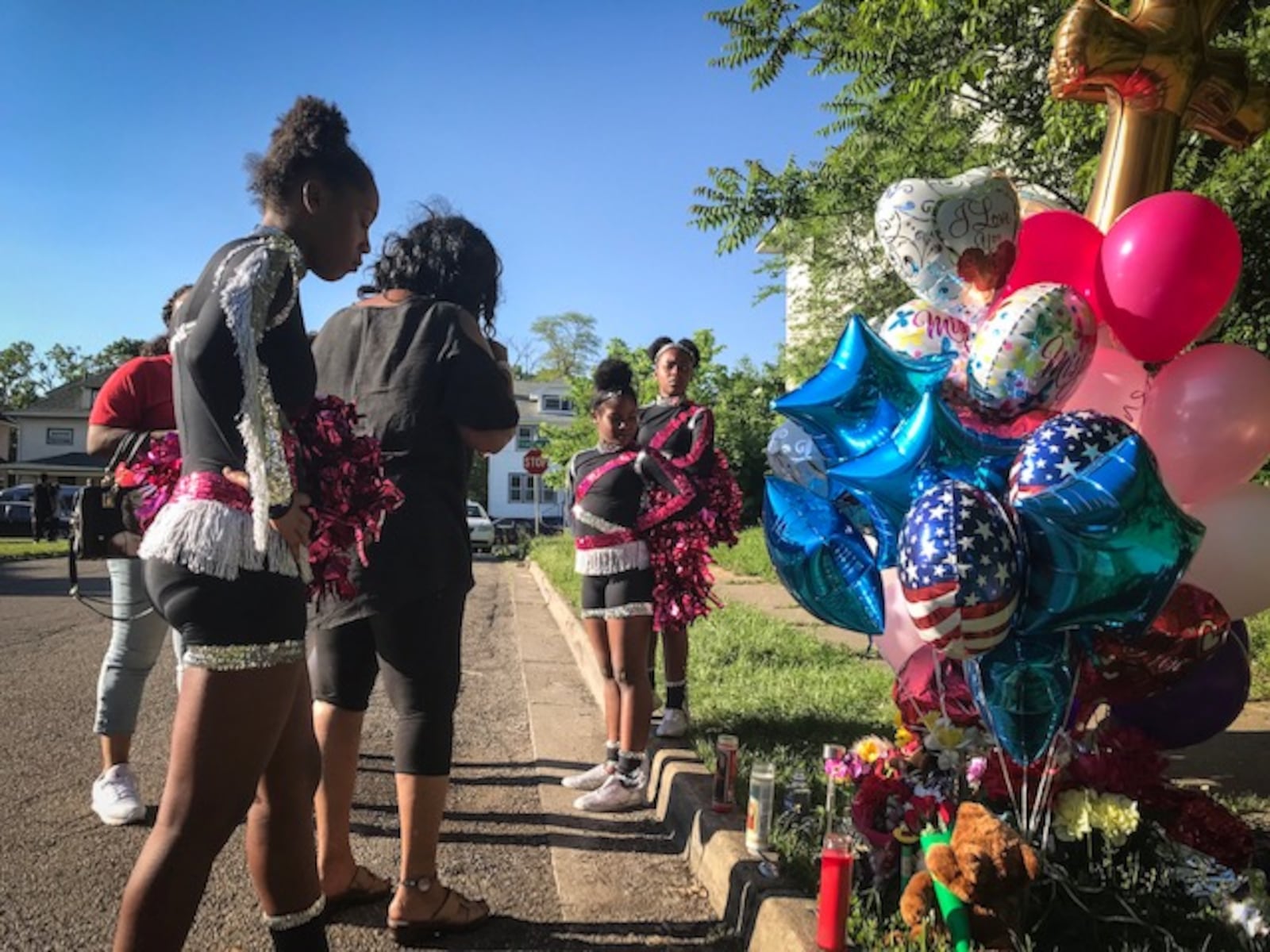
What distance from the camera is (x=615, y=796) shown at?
12.9ft

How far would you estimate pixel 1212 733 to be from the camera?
2.91 metres

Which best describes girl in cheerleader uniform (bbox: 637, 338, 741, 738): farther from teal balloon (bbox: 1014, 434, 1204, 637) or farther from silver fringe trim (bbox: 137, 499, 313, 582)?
silver fringe trim (bbox: 137, 499, 313, 582)

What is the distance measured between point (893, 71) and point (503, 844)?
529 cm

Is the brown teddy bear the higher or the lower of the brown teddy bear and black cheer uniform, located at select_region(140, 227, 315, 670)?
the lower

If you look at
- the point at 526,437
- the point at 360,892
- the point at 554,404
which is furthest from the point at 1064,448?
the point at 554,404

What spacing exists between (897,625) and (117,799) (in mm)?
2959

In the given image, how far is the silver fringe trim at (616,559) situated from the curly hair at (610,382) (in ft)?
2.13

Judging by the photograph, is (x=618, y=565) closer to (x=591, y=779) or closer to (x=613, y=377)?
(x=613, y=377)

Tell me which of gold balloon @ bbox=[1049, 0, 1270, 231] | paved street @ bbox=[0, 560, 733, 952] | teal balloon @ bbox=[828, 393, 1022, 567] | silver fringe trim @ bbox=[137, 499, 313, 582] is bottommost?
paved street @ bbox=[0, 560, 733, 952]

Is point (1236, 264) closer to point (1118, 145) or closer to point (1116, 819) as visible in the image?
point (1118, 145)

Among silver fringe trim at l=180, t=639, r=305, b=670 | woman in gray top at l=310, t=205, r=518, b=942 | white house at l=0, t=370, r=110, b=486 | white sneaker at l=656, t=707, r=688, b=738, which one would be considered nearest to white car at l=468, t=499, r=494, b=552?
white sneaker at l=656, t=707, r=688, b=738

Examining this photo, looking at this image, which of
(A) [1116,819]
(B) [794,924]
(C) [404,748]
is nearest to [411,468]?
(C) [404,748]

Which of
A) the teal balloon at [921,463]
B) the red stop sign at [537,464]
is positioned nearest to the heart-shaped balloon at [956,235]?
the teal balloon at [921,463]

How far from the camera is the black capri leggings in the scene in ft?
8.77
